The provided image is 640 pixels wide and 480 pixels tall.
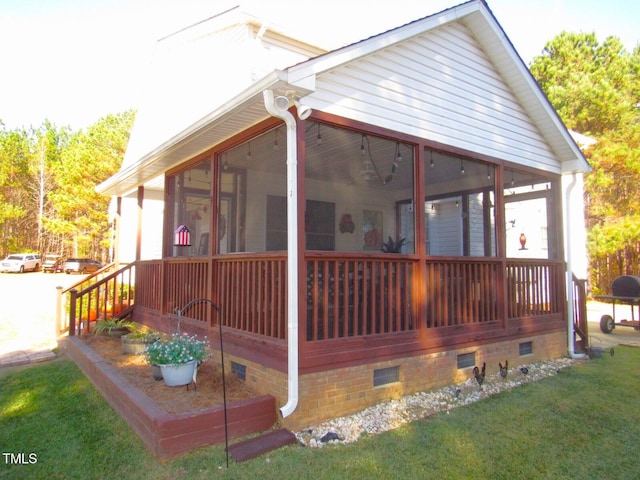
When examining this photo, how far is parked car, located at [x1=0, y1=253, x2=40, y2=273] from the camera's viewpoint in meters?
28.3

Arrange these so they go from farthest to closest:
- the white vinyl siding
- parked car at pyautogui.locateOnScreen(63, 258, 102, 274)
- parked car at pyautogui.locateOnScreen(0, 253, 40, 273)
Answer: parked car at pyautogui.locateOnScreen(0, 253, 40, 273) < parked car at pyautogui.locateOnScreen(63, 258, 102, 274) < the white vinyl siding

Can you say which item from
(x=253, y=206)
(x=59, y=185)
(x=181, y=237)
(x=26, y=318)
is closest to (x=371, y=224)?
(x=253, y=206)

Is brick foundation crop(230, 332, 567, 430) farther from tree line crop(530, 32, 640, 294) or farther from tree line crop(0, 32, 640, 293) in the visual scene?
tree line crop(530, 32, 640, 294)

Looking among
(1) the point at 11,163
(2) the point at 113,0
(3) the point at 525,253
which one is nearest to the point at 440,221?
(3) the point at 525,253

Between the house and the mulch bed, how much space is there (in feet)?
0.81

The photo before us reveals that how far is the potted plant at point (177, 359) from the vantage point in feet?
14.2

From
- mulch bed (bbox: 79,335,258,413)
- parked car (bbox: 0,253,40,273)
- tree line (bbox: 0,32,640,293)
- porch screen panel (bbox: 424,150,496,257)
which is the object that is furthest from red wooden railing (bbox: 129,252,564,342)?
parked car (bbox: 0,253,40,273)

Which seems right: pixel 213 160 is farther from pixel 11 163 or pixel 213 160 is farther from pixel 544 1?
pixel 11 163

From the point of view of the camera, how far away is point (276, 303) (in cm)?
471

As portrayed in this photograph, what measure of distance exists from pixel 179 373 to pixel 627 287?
10893 millimetres

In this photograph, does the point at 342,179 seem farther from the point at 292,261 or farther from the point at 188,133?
the point at 292,261

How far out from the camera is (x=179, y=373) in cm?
438

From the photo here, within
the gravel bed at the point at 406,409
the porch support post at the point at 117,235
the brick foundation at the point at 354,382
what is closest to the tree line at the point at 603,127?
the porch support post at the point at 117,235

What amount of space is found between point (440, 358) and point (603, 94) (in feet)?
52.3
